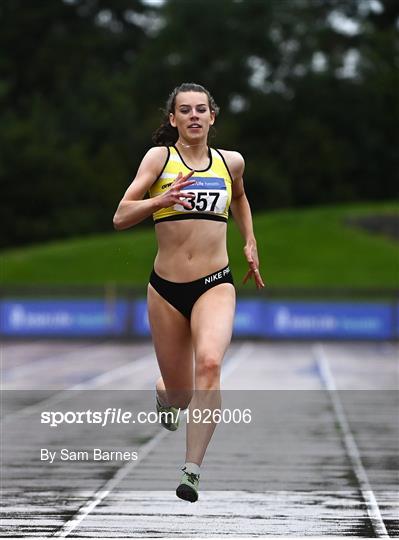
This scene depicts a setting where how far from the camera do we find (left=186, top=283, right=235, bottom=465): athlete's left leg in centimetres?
684

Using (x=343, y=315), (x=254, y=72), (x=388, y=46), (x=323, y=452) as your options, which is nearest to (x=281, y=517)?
(x=323, y=452)

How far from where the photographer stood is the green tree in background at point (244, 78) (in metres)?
68.4

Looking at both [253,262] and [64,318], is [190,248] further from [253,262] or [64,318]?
[64,318]

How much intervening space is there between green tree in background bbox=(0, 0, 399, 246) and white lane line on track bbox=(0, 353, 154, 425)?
4286 cm

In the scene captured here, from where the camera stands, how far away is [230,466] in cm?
1068

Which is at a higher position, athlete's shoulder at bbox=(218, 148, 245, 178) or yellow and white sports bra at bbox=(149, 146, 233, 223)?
athlete's shoulder at bbox=(218, 148, 245, 178)

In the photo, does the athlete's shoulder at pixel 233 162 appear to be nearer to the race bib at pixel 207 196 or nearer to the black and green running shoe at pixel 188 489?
the race bib at pixel 207 196

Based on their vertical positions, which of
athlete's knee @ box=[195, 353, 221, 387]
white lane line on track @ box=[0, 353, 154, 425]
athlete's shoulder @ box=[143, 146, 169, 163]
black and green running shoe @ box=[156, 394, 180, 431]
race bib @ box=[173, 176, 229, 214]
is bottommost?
athlete's knee @ box=[195, 353, 221, 387]

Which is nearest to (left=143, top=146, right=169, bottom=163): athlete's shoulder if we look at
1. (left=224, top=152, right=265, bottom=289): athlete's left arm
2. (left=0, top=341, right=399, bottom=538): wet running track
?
(left=224, top=152, right=265, bottom=289): athlete's left arm

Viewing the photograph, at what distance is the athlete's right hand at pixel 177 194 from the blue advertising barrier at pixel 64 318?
26.2m

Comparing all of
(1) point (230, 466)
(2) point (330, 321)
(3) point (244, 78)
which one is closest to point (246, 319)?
(2) point (330, 321)

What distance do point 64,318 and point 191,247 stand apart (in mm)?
26238

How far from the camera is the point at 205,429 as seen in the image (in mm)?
6828

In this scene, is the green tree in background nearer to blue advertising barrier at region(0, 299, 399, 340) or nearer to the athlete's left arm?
blue advertising barrier at region(0, 299, 399, 340)
